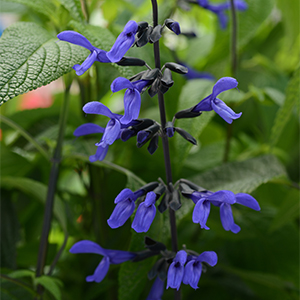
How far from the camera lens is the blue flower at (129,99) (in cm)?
25

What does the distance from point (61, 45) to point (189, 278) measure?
9.2 inches

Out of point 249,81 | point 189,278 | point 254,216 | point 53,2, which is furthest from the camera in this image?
point 249,81

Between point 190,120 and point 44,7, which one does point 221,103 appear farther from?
Answer: point 44,7

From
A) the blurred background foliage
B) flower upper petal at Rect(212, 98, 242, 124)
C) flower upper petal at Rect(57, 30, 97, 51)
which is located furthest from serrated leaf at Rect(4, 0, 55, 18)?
flower upper petal at Rect(212, 98, 242, 124)

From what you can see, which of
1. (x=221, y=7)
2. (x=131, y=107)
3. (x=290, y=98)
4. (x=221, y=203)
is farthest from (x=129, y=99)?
(x=221, y=7)

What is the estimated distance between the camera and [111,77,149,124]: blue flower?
0.25m

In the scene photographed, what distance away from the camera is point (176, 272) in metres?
0.28

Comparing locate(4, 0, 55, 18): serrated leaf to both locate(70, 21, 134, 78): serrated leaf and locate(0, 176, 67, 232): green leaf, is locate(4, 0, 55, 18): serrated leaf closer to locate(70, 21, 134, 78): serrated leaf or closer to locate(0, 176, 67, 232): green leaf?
locate(70, 21, 134, 78): serrated leaf

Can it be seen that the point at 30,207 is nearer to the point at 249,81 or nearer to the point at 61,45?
the point at 61,45

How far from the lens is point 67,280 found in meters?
0.55

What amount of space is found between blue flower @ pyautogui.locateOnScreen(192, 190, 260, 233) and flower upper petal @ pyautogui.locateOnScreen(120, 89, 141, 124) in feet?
0.27

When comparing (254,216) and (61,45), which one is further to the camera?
(254,216)

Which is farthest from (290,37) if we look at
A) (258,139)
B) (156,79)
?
(156,79)

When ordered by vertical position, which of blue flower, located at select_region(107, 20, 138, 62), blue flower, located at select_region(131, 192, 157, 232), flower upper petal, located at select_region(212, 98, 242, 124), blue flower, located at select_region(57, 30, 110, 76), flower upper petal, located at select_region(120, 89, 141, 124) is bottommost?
blue flower, located at select_region(131, 192, 157, 232)
